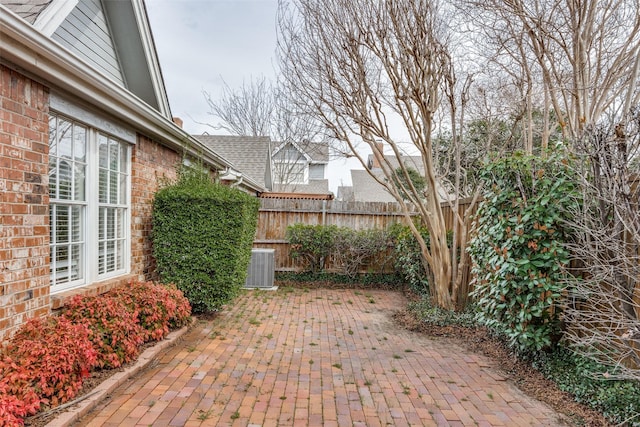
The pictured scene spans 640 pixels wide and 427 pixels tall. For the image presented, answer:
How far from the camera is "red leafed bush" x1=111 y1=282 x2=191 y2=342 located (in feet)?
13.5

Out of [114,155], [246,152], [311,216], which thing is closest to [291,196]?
[246,152]

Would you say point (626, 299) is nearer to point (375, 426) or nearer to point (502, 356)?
point (502, 356)

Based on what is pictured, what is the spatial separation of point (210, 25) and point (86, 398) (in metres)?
8.91

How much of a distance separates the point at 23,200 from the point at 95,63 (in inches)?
120

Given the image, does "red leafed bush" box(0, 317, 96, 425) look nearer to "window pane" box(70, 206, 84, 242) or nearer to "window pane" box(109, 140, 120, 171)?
"window pane" box(70, 206, 84, 242)

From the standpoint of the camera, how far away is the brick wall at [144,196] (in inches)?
197

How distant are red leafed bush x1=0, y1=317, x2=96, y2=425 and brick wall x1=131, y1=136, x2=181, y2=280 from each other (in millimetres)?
1935

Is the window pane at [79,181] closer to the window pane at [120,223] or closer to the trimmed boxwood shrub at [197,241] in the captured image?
the window pane at [120,223]

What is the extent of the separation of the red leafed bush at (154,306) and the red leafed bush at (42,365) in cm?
86

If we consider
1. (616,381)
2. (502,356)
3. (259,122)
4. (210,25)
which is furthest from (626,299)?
(259,122)

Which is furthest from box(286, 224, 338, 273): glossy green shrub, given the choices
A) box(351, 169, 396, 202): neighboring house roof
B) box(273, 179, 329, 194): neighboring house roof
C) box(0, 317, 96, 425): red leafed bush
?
box(351, 169, 396, 202): neighboring house roof

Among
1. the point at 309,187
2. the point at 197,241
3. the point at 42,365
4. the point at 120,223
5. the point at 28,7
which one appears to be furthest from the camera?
the point at 309,187

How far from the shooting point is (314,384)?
3512mm

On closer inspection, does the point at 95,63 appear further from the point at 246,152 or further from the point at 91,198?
the point at 246,152
